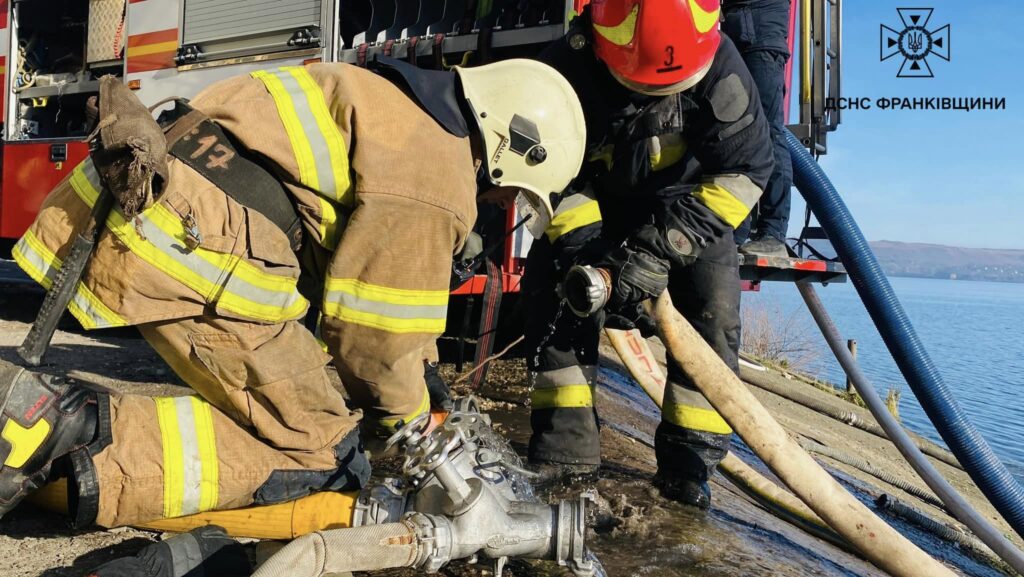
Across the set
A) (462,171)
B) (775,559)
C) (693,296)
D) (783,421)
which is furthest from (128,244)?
(783,421)

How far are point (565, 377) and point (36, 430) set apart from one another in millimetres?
1604

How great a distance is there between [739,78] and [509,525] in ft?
5.57

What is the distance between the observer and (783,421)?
5852 millimetres

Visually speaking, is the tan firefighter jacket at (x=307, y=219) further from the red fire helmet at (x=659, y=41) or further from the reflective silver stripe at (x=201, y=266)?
the red fire helmet at (x=659, y=41)

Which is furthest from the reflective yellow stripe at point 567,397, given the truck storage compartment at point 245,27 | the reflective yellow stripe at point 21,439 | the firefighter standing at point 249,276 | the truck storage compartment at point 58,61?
the truck storage compartment at point 58,61

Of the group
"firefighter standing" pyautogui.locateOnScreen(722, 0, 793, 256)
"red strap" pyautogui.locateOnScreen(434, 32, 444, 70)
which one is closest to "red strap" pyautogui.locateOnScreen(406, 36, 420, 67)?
"red strap" pyautogui.locateOnScreen(434, 32, 444, 70)

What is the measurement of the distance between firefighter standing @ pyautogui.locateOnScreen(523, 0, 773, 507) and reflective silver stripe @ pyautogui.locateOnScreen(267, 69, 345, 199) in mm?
1036

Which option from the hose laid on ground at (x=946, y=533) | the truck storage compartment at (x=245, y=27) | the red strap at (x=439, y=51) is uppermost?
the truck storage compartment at (x=245, y=27)

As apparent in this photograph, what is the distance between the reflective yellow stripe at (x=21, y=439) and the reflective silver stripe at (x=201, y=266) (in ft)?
1.49

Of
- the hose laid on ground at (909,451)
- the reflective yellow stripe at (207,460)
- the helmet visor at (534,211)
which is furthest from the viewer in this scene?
the hose laid on ground at (909,451)

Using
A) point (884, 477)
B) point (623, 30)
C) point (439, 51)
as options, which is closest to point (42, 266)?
point (623, 30)

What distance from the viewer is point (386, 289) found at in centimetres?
170

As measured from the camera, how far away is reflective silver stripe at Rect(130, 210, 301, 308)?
1643mm

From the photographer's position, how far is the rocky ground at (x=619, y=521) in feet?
6.07
